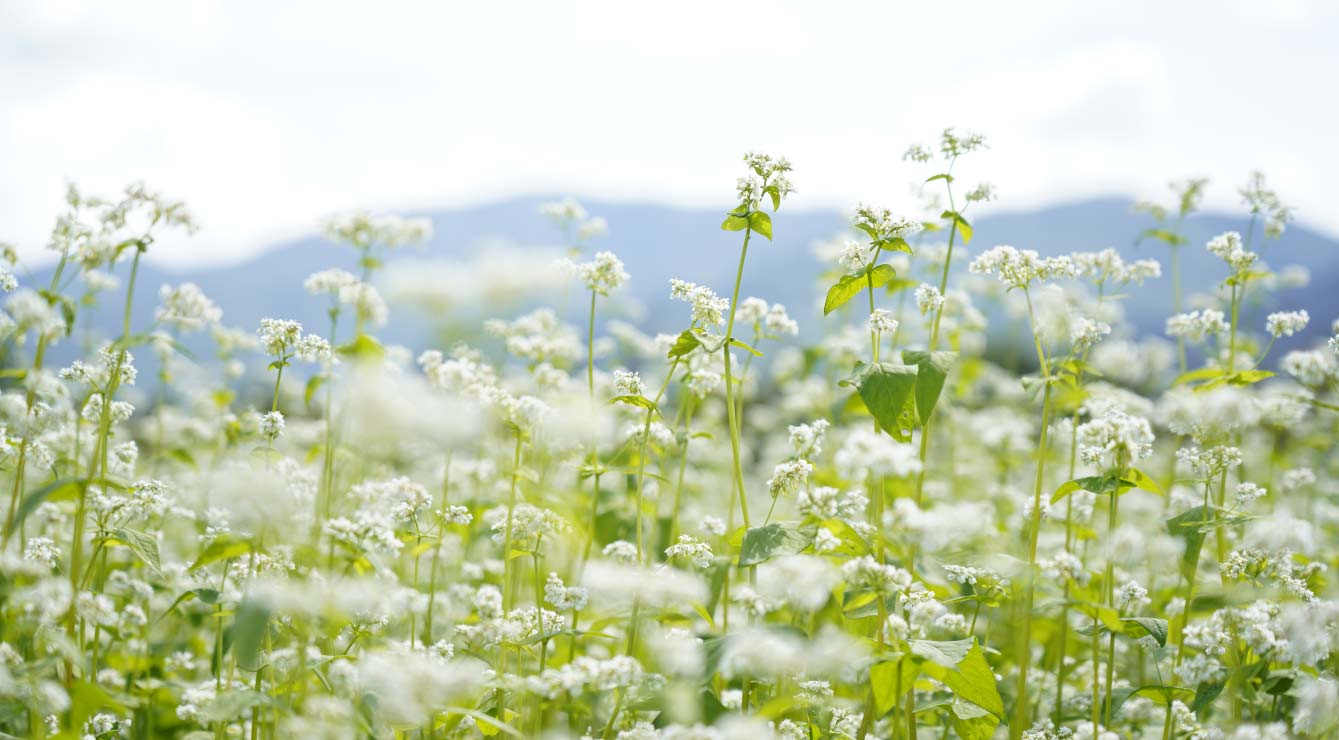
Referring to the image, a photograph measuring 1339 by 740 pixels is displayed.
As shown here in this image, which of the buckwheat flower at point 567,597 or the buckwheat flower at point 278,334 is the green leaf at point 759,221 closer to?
the buckwheat flower at point 567,597

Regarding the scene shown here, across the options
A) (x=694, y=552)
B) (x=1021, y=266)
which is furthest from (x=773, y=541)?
(x=1021, y=266)

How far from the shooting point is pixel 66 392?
4.04 m

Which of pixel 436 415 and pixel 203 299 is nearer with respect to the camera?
pixel 436 415

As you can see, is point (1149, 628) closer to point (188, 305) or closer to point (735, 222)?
point (735, 222)

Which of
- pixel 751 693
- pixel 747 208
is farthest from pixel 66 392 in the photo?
pixel 751 693

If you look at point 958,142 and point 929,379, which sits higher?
point 958,142

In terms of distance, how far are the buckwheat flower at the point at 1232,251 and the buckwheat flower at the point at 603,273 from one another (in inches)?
168

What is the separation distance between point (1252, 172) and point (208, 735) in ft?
26.7

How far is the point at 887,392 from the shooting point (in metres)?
3.70

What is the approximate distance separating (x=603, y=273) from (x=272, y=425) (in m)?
1.98

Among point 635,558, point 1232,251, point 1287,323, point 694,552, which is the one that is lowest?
point 635,558

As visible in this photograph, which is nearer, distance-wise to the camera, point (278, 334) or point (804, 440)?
point (278, 334)

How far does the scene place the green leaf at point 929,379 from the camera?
12.1 ft

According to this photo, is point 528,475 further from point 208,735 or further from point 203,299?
point 208,735
